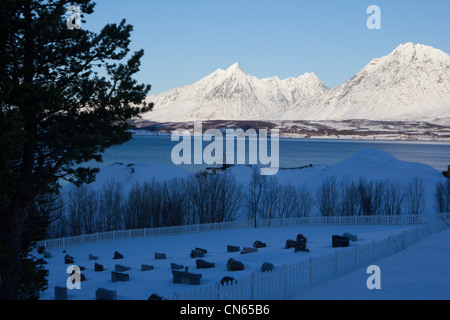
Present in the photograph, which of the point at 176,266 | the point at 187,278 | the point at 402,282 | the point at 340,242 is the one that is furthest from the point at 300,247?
the point at 402,282

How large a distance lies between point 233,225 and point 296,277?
24633mm

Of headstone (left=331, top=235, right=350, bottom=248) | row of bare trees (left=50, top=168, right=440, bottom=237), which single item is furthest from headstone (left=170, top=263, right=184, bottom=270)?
row of bare trees (left=50, top=168, right=440, bottom=237)

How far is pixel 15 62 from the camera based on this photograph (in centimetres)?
1368

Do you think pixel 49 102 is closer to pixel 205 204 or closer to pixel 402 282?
pixel 402 282

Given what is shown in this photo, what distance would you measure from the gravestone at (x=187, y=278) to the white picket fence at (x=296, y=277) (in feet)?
14.5

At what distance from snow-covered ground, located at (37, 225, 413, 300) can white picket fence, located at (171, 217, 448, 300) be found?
3.46 m

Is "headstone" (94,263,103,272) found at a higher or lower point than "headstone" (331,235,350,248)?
lower

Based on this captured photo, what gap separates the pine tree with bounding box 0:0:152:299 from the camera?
1305 cm

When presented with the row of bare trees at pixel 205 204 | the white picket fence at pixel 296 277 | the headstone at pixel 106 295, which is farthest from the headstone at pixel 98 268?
the row of bare trees at pixel 205 204

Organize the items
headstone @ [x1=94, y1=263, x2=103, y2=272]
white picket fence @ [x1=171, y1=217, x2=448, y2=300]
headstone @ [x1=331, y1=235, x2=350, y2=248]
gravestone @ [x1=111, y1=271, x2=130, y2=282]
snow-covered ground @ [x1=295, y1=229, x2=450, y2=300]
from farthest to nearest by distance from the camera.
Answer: headstone @ [x1=331, y1=235, x2=350, y2=248], headstone @ [x1=94, y1=263, x2=103, y2=272], gravestone @ [x1=111, y1=271, x2=130, y2=282], snow-covered ground @ [x1=295, y1=229, x2=450, y2=300], white picket fence @ [x1=171, y1=217, x2=448, y2=300]

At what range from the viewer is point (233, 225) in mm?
39469

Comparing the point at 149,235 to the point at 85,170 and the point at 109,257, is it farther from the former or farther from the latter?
the point at 85,170

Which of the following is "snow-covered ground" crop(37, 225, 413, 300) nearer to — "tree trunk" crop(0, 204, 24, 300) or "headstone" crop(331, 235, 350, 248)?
"headstone" crop(331, 235, 350, 248)
